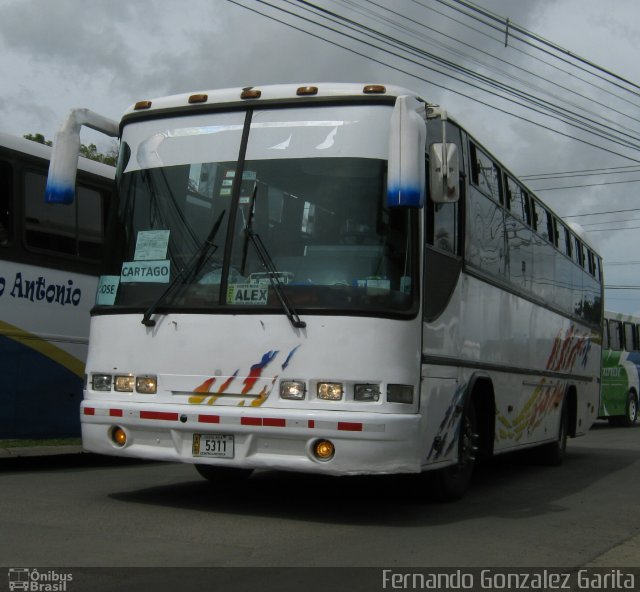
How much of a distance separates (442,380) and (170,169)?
281 centimetres

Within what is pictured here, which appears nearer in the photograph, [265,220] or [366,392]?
[366,392]

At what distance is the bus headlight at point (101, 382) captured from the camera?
7.94 metres

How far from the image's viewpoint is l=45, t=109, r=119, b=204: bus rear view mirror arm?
807 centimetres

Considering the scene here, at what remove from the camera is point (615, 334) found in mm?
27547

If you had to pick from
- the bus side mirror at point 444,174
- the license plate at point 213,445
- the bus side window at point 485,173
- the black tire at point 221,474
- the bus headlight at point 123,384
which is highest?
the bus side window at point 485,173

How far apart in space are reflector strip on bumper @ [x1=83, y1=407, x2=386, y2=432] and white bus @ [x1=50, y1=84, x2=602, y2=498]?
0.01 meters

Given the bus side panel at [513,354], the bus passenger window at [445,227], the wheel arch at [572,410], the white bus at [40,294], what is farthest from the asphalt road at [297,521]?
the wheel arch at [572,410]

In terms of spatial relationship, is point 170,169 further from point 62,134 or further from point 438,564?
point 438,564

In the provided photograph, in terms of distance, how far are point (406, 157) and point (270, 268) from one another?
4.31ft

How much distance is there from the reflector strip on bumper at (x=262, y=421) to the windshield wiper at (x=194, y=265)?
2.33 feet

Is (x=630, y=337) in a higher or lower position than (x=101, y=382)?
higher

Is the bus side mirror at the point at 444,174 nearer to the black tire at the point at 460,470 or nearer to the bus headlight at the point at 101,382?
the black tire at the point at 460,470

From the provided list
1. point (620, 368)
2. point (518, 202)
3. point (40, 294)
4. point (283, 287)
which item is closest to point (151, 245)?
point (283, 287)

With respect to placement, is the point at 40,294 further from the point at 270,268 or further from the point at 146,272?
the point at 270,268
